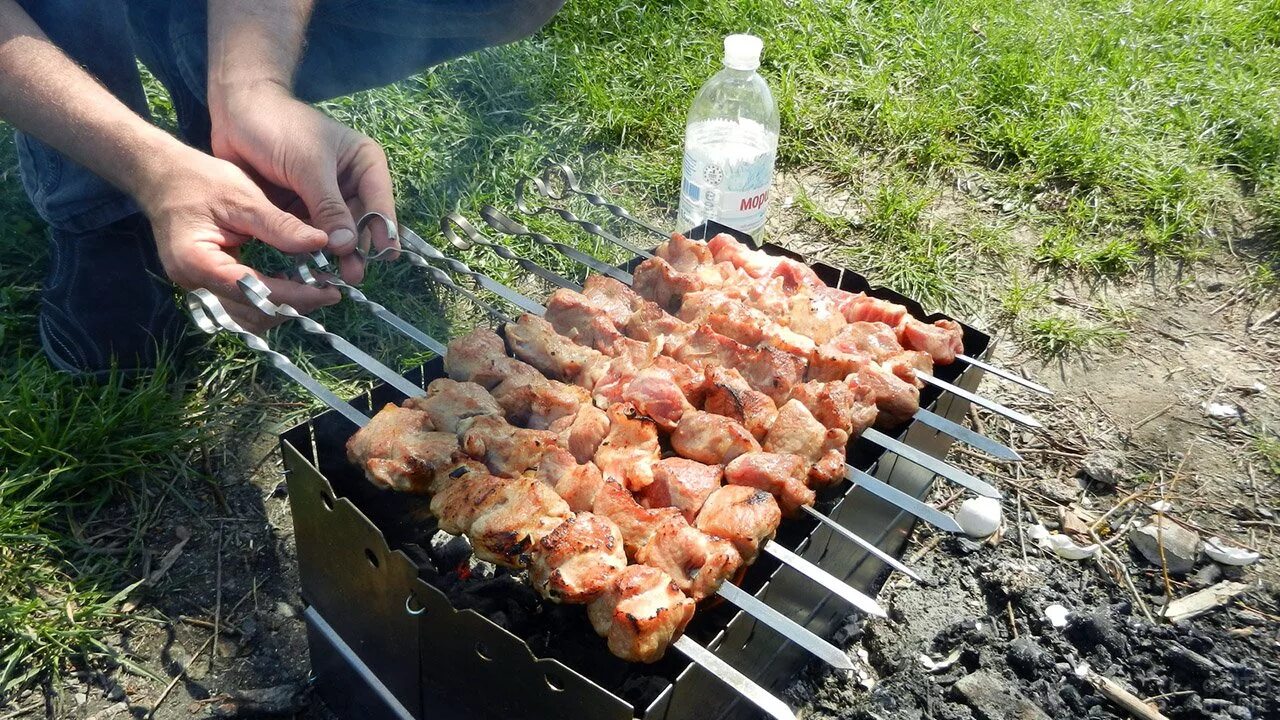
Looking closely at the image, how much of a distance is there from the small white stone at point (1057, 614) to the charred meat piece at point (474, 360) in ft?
5.79

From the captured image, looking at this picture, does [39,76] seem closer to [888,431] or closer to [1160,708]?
[888,431]

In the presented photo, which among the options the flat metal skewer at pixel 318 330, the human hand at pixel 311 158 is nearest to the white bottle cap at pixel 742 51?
the human hand at pixel 311 158

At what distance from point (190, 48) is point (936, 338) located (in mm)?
3057

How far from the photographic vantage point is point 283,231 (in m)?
2.19

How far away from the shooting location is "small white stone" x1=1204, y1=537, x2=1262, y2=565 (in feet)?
9.29

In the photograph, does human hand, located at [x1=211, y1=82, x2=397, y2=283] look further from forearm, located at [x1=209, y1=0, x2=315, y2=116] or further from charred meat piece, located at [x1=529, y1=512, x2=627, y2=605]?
charred meat piece, located at [x1=529, y1=512, x2=627, y2=605]

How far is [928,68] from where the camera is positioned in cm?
527

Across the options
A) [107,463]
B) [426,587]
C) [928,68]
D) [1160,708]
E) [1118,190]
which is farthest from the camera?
[928,68]

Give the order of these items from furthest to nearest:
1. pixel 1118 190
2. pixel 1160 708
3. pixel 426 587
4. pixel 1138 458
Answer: pixel 1118 190 < pixel 1138 458 < pixel 1160 708 < pixel 426 587

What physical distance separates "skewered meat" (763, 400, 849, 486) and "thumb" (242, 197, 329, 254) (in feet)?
4.03

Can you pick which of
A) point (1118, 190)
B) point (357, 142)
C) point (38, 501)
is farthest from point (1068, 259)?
point (38, 501)

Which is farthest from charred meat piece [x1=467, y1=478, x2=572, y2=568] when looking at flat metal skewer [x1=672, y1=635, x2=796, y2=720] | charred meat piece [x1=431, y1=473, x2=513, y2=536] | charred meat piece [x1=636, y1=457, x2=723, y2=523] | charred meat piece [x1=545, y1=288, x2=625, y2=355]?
charred meat piece [x1=545, y1=288, x2=625, y2=355]

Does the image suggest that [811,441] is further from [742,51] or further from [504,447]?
[742,51]

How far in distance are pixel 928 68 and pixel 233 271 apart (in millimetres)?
4388
